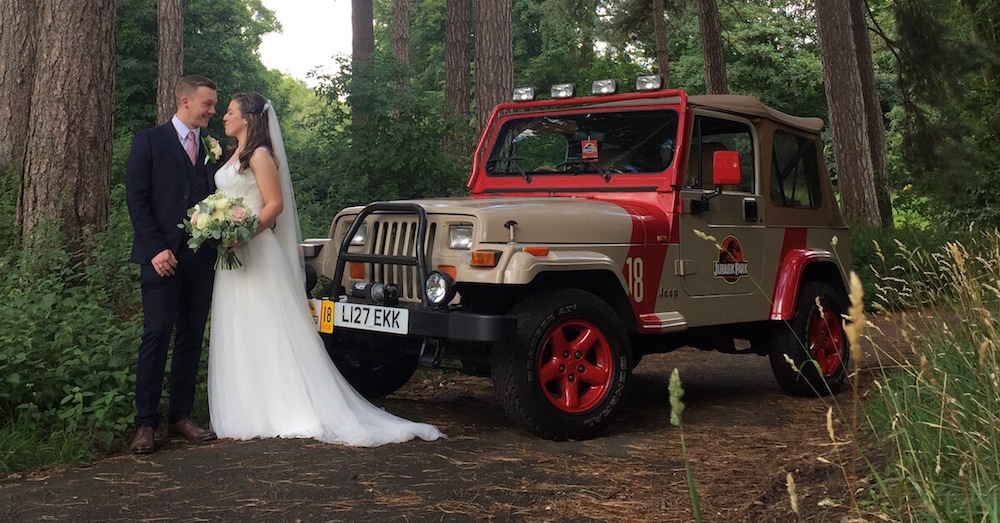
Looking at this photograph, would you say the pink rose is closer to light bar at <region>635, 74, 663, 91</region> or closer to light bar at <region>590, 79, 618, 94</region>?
light bar at <region>590, 79, 618, 94</region>


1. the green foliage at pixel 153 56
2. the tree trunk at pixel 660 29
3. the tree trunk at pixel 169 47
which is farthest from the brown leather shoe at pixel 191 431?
the tree trunk at pixel 660 29

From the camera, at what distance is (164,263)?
564 centimetres

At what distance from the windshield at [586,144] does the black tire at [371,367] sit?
61.4 inches

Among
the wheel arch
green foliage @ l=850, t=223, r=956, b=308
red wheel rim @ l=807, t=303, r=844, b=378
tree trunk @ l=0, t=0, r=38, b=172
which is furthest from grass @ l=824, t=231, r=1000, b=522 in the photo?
tree trunk @ l=0, t=0, r=38, b=172

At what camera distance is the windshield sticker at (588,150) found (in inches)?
287

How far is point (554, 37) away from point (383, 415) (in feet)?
95.5

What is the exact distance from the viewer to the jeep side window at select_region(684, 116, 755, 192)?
7.09 metres

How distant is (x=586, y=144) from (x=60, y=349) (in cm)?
356

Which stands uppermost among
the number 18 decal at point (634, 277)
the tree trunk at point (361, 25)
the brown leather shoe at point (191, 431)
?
the tree trunk at point (361, 25)

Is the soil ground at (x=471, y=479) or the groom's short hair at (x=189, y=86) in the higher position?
the groom's short hair at (x=189, y=86)

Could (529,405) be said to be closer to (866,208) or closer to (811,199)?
(811,199)

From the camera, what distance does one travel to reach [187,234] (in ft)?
19.4

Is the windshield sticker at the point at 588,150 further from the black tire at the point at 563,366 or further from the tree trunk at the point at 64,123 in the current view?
the tree trunk at the point at 64,123

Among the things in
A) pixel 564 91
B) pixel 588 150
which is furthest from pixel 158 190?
pixel 564 91
